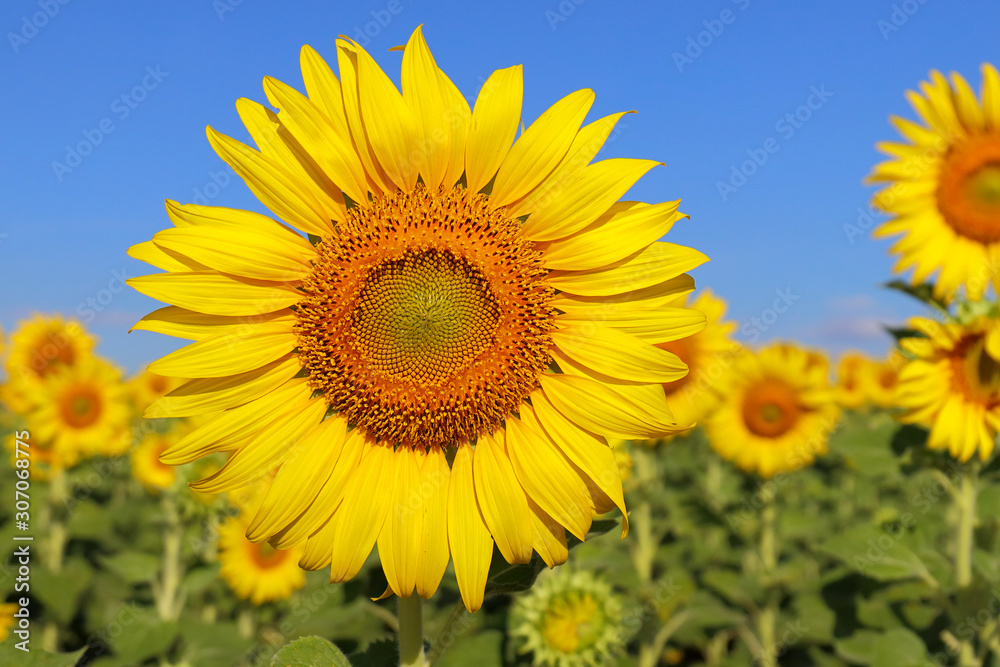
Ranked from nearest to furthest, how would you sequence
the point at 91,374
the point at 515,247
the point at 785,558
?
the point at 515,247
the point at 91,374
the point at 785,558

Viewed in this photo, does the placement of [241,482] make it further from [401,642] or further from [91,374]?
[91,374]

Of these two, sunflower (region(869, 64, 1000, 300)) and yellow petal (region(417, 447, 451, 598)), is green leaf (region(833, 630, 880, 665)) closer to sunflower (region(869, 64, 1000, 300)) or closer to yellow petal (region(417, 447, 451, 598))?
sunflower (region(869, 64, 1000, 300))

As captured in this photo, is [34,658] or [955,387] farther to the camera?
[955,387]

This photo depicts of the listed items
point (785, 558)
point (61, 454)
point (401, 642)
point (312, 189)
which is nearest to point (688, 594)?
point (785, 558)

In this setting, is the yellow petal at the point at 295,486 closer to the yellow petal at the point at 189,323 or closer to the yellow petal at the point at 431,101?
the yellow petal at the point at 189,323

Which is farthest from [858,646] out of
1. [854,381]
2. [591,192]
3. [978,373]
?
[854,381]

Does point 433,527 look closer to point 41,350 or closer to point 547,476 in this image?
point 547,476
